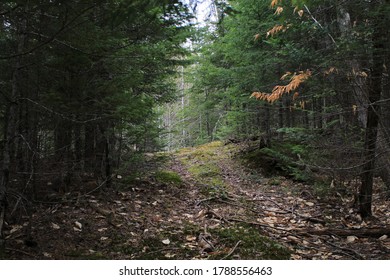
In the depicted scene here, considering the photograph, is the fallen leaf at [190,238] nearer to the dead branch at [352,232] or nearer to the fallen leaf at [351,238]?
the dead branch at [352,232]

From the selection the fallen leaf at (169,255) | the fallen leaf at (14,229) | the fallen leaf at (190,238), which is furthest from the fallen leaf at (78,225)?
the fallen leaf at (190,238)

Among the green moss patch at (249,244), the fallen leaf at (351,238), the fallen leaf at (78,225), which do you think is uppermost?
the fallen leaf at (78,225)

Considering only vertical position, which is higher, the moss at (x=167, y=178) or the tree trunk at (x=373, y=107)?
the tree trunk at (x=373, y=107)

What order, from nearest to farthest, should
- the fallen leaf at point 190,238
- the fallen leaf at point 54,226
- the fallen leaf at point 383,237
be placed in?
the fallen leaf at point 54,226 < the fallen leaf at point 190,238 < the fallen leaf at point 383,237

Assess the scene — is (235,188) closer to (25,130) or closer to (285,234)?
(285,234)

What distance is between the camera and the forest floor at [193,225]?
4.36 m

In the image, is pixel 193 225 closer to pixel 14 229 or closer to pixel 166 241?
pixel 166 241

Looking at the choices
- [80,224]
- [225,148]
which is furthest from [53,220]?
[225,148]

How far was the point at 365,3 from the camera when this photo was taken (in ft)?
16.6

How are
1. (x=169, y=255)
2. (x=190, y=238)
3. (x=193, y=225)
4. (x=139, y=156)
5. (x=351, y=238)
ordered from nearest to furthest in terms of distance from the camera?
(x=169, y=255), (x=190, y=238), (x=351, y=238), (x=193, y=225), (x=139, y=156)

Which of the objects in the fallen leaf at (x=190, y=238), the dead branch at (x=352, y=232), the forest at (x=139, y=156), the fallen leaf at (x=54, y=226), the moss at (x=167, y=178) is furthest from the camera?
the moss at (x=167, y=178)

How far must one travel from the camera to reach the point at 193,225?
5535 mm

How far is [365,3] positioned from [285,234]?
439 cm

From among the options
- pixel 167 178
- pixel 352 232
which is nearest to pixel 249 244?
pixel 352 232
